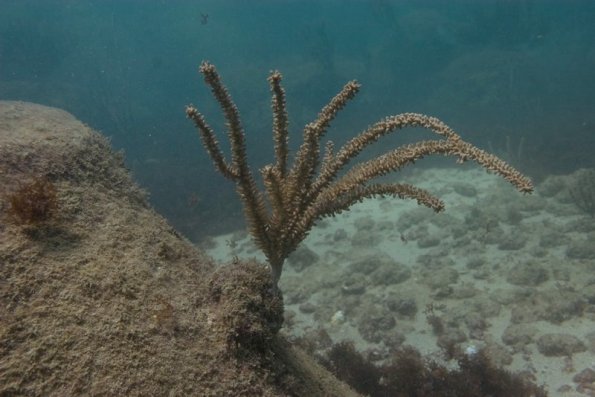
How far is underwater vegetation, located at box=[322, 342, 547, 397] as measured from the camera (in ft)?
19.0

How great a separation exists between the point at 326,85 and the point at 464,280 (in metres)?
28.0

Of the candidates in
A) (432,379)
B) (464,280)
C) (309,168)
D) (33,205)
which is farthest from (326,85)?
(33,205)

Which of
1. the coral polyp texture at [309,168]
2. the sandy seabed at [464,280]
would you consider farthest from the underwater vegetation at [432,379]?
the coral polyp texture at [309,168]

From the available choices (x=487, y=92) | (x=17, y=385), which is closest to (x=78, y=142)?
(x=17, y=385)

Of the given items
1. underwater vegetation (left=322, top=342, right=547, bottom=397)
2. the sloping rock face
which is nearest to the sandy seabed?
underwater vegetation (left=322, top=342, right=547, bottom=397)

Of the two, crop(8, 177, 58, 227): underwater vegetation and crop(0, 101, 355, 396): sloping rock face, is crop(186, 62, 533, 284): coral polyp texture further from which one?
crop(8, 177, 58, 227): underwater vegetation

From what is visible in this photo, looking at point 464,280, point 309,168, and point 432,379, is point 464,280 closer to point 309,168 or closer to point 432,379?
point 432,379

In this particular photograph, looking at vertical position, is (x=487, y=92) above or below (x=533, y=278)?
above

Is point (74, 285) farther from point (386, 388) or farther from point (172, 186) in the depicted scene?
point (172, 186)

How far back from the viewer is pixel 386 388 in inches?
235

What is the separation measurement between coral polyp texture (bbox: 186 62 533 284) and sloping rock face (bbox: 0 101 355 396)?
423 millimetres

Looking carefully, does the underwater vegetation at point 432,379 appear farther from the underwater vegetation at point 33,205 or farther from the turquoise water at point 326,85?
the turquoise water at point 326,85

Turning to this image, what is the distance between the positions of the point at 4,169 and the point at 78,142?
926mm

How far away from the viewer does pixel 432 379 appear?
19.5ft
